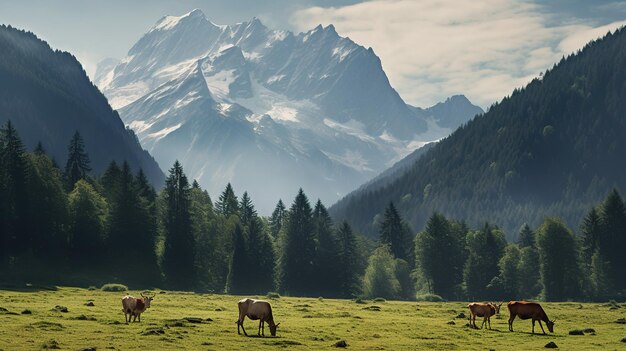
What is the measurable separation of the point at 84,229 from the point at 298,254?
4608 cm

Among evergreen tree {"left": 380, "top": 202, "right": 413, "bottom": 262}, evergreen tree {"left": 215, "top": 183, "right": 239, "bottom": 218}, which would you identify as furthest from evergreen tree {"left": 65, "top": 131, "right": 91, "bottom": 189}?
evergreen tree {"left": 380, "top": 202, "right": 413, "bottom": 262}

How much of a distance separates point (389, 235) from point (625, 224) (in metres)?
50.7

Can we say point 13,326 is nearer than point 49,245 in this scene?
Yes

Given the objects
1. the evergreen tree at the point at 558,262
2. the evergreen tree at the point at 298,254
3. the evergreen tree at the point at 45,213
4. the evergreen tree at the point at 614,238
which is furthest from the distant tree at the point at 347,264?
the evergreen tree at the point at 45,213

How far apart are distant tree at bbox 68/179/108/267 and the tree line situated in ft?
0.52

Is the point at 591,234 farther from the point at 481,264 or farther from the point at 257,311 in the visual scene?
the point at 257,311

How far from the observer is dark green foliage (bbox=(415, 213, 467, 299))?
162 m

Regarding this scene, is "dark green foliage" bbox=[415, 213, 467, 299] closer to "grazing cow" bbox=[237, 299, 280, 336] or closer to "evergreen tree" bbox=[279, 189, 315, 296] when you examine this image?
"evergreen tree" bbox=[279, 189, 315, 296]

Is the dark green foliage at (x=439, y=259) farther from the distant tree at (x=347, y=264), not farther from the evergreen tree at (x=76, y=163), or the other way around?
the evergreen tree at (x=76, y=163)

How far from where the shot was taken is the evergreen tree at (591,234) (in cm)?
15962

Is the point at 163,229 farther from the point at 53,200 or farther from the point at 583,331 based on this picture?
the point at 583,331

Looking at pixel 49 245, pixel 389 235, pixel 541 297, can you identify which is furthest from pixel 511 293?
pixel 49 245

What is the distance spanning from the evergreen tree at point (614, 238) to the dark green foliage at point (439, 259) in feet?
93.1

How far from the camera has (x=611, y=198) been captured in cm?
16025
